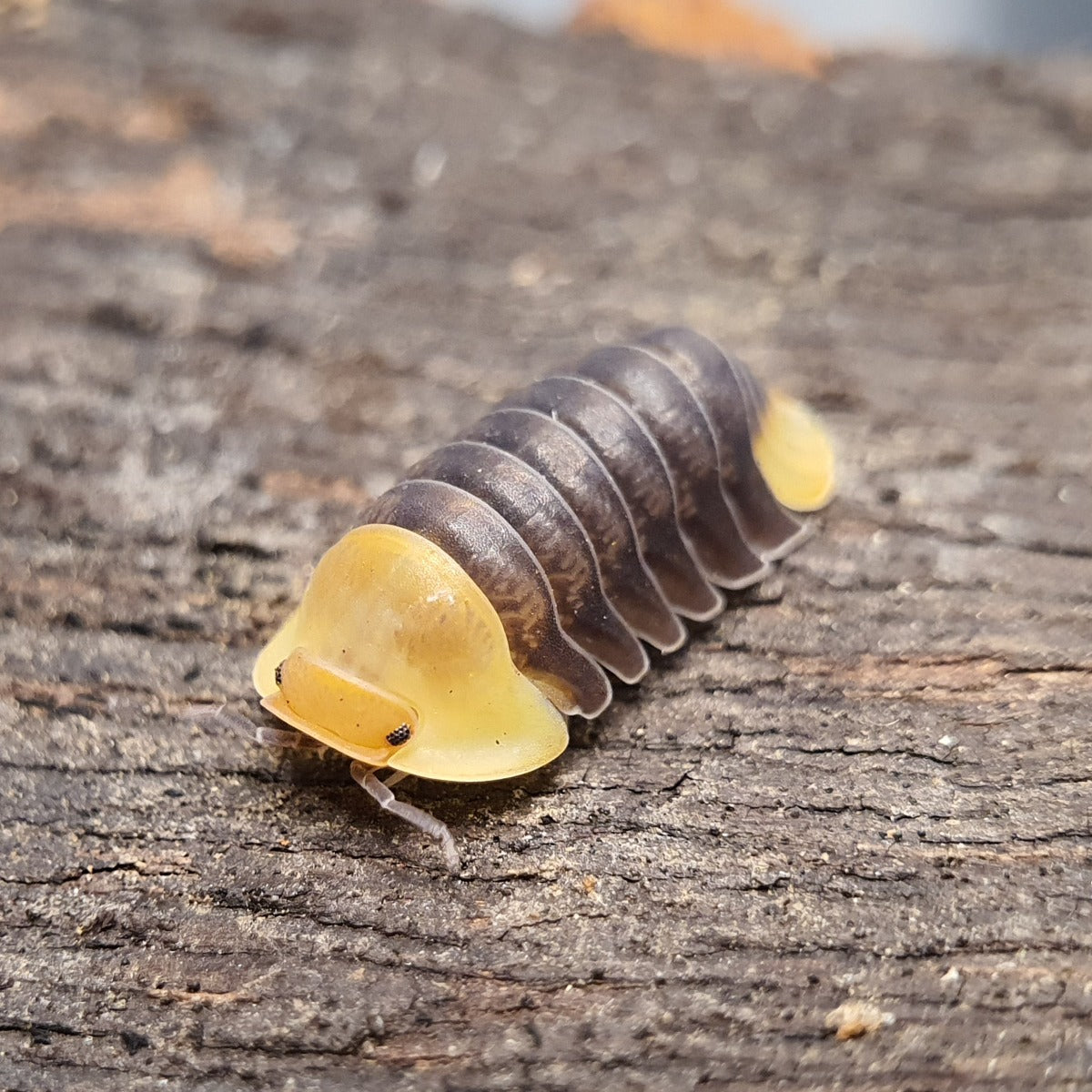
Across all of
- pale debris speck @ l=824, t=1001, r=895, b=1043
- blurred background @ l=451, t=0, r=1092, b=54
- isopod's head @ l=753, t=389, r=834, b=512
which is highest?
blurred background @ l=451, t=0, r=1092, b=54

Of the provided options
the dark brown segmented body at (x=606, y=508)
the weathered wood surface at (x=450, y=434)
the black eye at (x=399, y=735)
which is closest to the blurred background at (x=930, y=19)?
the weathered wood surface at (x=450, y=434)

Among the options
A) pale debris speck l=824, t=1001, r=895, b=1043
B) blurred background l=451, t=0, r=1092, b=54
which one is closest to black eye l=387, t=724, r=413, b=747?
pale debris speck l=824, t=1001, r=895, b=1043

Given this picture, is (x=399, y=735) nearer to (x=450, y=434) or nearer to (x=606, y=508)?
(x=606, y=508)

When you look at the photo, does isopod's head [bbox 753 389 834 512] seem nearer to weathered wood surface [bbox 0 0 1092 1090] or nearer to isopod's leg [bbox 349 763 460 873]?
weathered wood surface [bbox 0 0 1092 1090]

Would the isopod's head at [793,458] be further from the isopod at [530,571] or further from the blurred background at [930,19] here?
the blurred background at [930,19]

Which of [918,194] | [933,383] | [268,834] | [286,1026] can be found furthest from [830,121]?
[286,1026]

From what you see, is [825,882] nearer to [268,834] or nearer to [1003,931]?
[1003,931]

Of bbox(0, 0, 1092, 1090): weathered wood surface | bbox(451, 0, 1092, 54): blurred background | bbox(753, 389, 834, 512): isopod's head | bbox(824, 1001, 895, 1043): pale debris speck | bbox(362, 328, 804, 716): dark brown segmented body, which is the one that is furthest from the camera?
bbox(451, 0, 1092, 54): blurred background

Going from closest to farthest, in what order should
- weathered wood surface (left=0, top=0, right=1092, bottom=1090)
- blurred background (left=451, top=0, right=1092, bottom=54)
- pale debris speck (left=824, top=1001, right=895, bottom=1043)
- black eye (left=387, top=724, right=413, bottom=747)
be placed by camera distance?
pale debris speck (left=824, top=1001, right=895, bottom=1043) < weathered wood surface (left=0, top=0, right=1092, bottom=1090) < black eye (left=387, top=724, right=413, bottom=747) < blurred background (left=451, top=0, right=1092, bottom=54)
